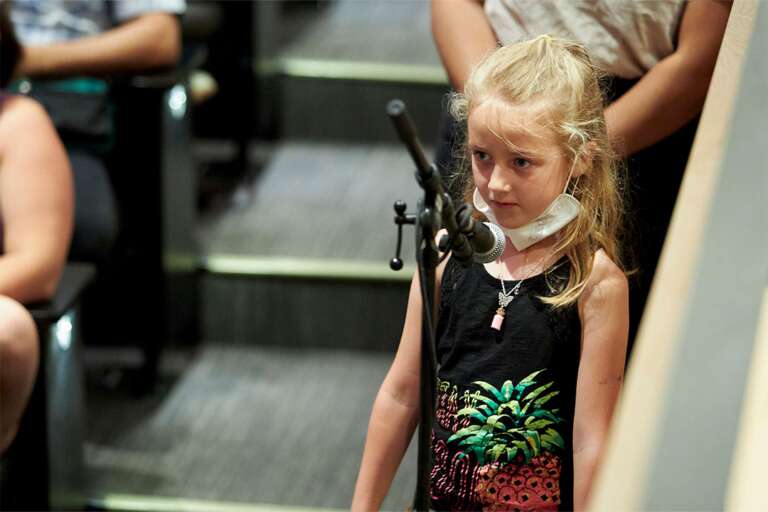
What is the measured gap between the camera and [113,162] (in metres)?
2.27

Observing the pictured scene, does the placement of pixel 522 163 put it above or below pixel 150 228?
above

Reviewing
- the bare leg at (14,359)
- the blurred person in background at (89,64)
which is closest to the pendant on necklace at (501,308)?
the bare leg at (14,359)

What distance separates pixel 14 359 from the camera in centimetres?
159

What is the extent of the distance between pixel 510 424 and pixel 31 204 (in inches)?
39.1

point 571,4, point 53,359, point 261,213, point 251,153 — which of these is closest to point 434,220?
point 571,4

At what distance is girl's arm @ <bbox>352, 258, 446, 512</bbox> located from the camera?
0.94m

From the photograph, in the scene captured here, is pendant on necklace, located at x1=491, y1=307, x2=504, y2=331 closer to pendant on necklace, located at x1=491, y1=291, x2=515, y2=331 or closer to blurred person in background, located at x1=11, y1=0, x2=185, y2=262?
pendant on necklace, located at x1=491, y1=291, x2=515, y2=331

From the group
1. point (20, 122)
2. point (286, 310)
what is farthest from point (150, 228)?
point (20, 122)

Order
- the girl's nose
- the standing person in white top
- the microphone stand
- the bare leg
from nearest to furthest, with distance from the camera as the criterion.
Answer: the microphone stand < the girl's nose < the standing person in white top < the bare leg

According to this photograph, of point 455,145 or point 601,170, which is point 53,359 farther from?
point 601,170

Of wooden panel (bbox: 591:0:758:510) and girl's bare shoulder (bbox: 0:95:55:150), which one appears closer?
wooden panel (bbox: 591:0:758:510)

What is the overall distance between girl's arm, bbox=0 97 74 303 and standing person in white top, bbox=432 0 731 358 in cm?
66

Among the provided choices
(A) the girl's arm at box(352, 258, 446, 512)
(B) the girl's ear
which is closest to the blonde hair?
(B) the girl's ear

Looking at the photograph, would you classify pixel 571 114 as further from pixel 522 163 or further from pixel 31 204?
pixel 31 204
